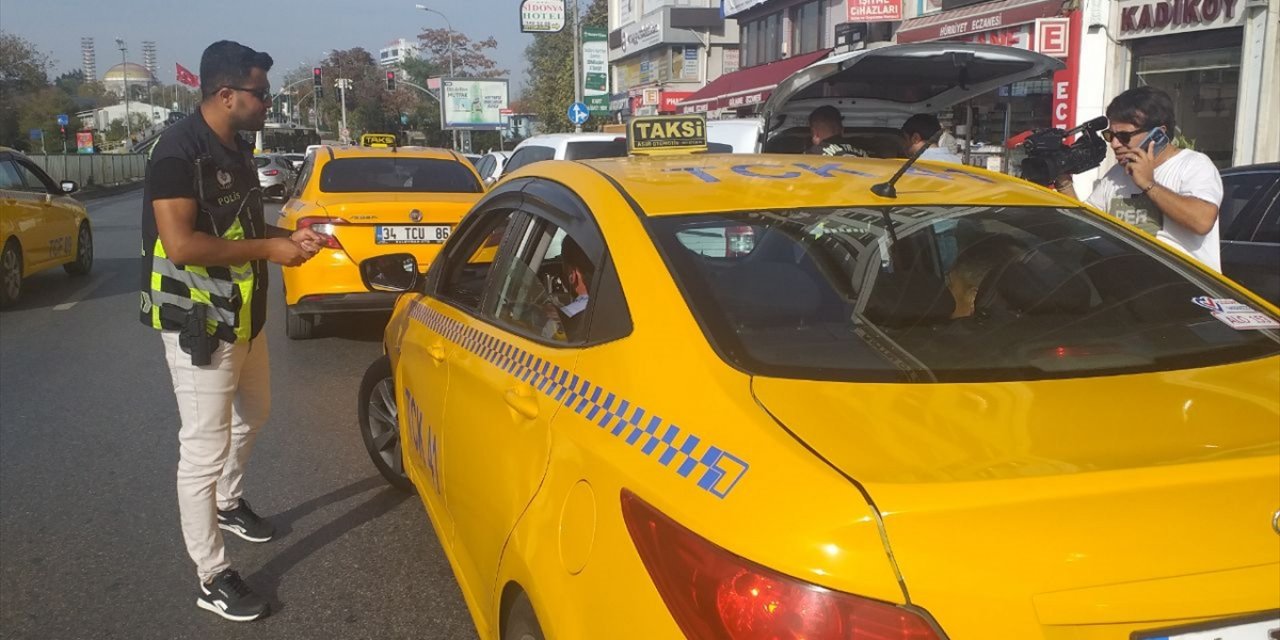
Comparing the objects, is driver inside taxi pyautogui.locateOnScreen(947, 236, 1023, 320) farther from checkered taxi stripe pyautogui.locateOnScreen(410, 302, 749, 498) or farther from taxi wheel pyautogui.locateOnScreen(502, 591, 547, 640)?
taxi wheel pyautogui.locateOnScreen(502, 591, 547, 640)

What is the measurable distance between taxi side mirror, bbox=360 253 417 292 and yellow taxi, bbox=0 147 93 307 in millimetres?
7884

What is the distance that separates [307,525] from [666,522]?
3.10m

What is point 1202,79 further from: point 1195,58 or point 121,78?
point 121,78

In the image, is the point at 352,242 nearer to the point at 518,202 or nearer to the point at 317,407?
the point at 317,407

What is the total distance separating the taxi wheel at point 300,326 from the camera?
27.0 ft

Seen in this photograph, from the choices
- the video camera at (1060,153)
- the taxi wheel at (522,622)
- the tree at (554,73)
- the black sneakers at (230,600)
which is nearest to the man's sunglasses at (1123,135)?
the video camera at (1060,153)

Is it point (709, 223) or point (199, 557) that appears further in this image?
point (199, 557)

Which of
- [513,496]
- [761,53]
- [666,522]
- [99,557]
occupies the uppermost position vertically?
[761,53]

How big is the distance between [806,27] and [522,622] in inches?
1031

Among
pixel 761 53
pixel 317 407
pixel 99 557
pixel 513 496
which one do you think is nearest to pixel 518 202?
pixel 513 496

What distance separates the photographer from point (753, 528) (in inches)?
60.1

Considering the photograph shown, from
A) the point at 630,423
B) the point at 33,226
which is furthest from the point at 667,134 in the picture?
the point at 33,226

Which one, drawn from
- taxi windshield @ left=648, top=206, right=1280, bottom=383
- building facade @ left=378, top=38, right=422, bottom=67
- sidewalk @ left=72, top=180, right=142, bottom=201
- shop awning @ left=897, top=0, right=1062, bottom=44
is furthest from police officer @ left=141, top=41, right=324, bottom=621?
building facade @ left=378, top=38, right=422, bottom=67

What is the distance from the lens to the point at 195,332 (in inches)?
131
